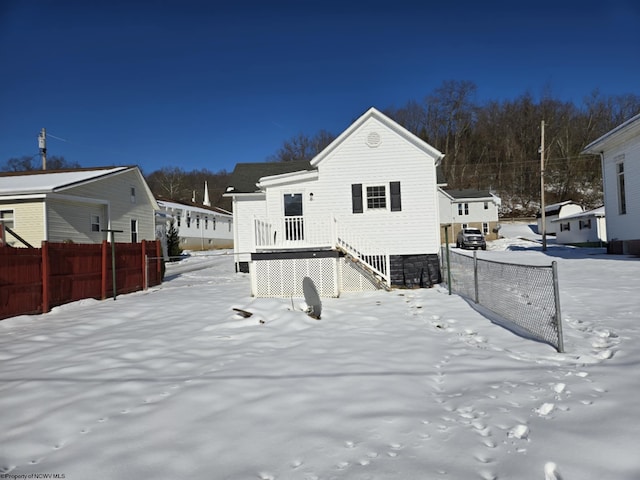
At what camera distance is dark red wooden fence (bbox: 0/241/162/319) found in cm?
890

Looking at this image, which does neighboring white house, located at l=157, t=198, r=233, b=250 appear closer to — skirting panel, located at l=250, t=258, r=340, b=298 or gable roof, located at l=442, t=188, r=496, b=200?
skirting panel, located at l=250, t=258, r=340, b=298

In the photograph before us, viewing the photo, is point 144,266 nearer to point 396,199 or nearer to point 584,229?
point 396,199

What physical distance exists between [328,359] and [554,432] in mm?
2871

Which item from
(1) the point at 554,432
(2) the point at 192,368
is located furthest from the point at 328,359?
(1) the point at 554,432

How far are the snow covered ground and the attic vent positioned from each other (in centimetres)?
840

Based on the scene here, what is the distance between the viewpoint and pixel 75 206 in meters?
18.5

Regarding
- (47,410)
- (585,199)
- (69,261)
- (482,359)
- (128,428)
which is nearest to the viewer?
(128,428)

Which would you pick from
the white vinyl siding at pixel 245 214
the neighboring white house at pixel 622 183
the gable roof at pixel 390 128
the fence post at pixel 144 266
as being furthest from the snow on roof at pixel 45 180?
the neighboring white house at pixel 622 183

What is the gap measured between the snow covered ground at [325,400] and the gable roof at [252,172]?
12.2 metres

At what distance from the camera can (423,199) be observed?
14.5m

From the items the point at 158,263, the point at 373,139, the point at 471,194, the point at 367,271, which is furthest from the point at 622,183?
the point at 471,194

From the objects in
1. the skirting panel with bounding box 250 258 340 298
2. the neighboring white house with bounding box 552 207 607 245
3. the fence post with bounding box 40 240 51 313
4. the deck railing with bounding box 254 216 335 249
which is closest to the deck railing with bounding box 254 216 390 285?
the deck railing with bounding box 254 216 335 249

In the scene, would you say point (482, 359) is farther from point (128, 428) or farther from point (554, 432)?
point (128, 428)

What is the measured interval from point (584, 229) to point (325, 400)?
3455cm
